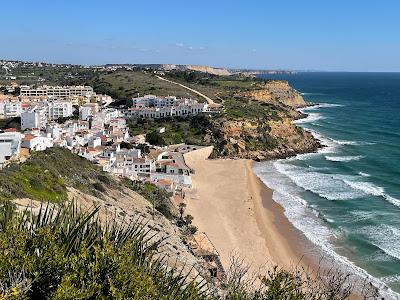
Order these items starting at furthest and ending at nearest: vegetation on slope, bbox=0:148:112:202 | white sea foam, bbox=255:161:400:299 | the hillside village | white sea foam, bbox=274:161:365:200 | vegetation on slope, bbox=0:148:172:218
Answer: the hillside village, white sea foam, bbox=274:161:365:200, white sea foam, bbox=255:161:400:299, vegetation on slope, bbox=0:148:172:218, vegetation on slope, bbox=0:148:112:202

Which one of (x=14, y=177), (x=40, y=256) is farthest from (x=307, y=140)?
(x=40, y=256)

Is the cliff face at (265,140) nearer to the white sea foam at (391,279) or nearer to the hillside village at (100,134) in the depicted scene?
the hillside village at (100,134)

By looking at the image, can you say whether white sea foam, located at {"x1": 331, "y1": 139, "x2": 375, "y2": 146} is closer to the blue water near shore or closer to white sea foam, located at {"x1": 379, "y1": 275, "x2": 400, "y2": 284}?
the blue water near shore

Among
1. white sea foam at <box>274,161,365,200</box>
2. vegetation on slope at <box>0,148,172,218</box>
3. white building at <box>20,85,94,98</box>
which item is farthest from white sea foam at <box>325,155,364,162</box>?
white building at <box>20,85,94,98</box>

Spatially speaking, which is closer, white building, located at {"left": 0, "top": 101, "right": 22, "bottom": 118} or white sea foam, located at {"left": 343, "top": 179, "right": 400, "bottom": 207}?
white sea foam, located at {"left": 343, "top": 179, "right": 400, "bottom": 207}

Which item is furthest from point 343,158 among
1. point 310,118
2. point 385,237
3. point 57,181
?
point 310,118

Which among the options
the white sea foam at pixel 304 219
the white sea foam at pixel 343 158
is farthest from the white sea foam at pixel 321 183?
the white sea foam at pixel 343 158
